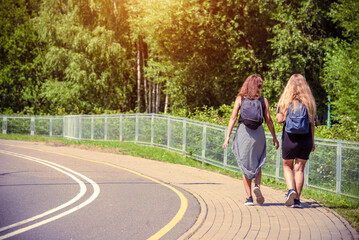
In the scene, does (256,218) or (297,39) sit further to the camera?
(297,39)

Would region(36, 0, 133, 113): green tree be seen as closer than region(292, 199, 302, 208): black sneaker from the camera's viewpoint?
No

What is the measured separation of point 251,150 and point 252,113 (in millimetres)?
579

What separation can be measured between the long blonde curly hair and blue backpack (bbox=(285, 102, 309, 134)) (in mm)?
65

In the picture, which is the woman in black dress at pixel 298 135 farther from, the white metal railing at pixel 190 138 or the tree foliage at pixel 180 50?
the tree foliage at pixel 180 50

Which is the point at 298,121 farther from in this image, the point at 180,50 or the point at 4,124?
the point at 4,124

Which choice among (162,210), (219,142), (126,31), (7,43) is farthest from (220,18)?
(7,43)

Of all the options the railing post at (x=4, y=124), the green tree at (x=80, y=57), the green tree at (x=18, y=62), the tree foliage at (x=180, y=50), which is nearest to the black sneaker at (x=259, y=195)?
the tree foliage at (x=180, y=50)

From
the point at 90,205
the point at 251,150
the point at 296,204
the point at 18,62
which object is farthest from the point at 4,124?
the point at 296,204

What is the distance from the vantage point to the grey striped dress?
23.1 feet

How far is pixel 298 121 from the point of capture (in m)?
6.66

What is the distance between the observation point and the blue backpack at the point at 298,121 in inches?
262

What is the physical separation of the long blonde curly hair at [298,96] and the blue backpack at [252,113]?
1.13ft

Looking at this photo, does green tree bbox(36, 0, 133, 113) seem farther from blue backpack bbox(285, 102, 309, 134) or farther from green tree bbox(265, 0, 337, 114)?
blue backpack bbox(285, 102, 309, 134)

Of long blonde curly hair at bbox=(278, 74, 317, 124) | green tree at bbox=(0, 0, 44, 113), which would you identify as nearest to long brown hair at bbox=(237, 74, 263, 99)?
long blonde curly hair at bbox=(278, 74, 317, 124)
